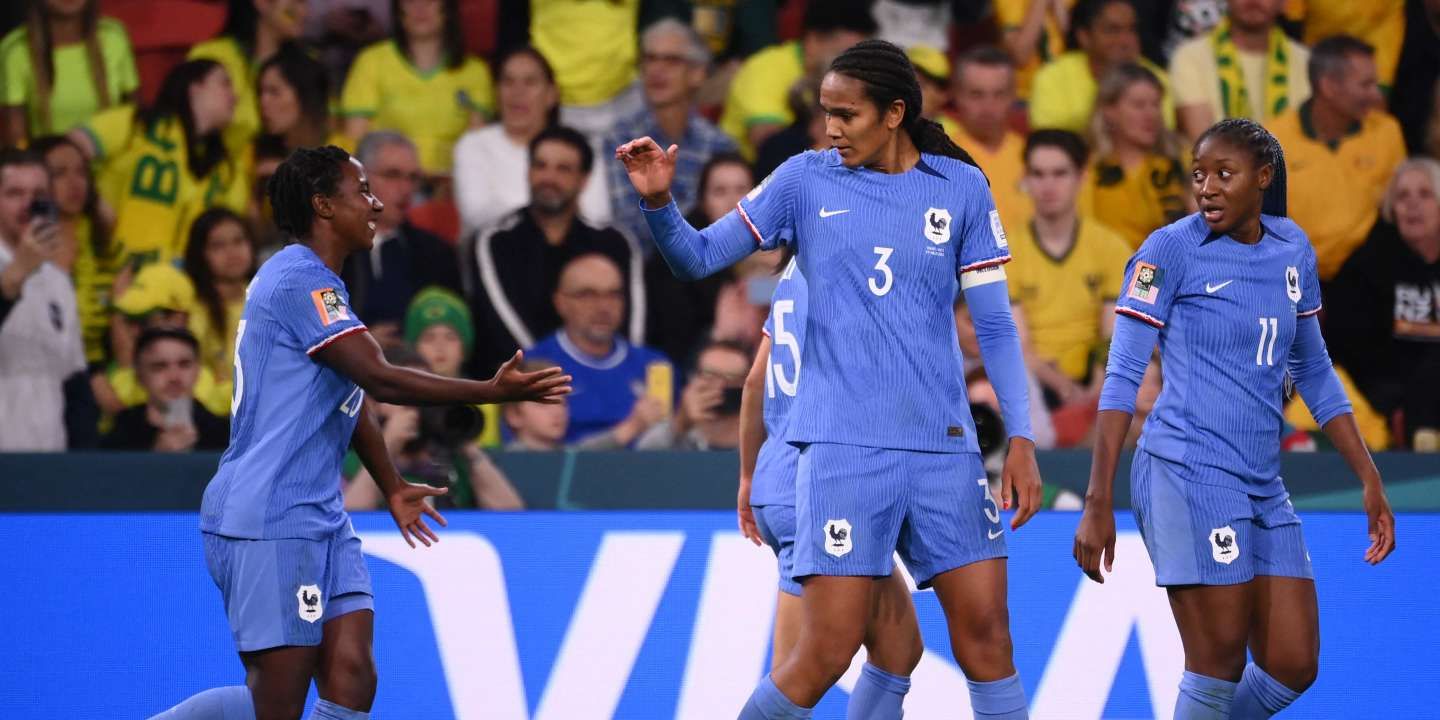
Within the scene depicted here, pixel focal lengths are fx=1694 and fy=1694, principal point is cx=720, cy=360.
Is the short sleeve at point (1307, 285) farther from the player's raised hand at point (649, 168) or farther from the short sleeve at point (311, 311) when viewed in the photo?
the short sleeve at point (311, 311)

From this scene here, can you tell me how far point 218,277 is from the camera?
7.46 m

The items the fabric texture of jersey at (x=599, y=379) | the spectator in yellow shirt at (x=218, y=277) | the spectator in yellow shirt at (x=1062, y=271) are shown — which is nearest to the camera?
the fabric texture of jersey at (x=599, y=379)

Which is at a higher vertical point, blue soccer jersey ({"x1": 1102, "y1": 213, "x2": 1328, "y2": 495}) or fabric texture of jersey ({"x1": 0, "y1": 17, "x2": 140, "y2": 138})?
fabric texture of jersey ({"x1": 0, "y1": 17, "x2": 140, "y2": 138})

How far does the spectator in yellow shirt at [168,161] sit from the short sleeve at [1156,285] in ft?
14.9

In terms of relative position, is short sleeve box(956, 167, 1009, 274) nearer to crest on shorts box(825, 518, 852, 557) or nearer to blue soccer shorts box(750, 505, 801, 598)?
crest on shorts box(825, 518, 852, 557)

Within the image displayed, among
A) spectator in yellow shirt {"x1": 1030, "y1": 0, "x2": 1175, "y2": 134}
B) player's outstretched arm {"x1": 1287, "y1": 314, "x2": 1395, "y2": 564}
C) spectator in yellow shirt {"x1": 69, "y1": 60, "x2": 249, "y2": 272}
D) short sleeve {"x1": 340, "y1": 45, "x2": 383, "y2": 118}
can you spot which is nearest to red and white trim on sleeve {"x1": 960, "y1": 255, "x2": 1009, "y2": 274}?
player's outstretched arm {"x1": 1287, "y1": 314, "x2": 1395, "y2": 564}

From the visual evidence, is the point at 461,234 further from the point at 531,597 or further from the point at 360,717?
the point at 360,717

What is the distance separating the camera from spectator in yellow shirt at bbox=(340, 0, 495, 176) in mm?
7816

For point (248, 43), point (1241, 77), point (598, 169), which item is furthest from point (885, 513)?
point (248, 43)

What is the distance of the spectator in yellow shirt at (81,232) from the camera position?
7484 mm

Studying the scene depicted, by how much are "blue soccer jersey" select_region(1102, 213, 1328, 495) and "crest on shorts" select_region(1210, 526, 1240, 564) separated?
0.13 m

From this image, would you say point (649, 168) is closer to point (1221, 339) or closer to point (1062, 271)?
point (1221, 339)

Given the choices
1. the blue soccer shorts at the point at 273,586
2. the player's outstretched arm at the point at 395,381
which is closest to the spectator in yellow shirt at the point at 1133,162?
the player's outstretched arm at the point at 395,381

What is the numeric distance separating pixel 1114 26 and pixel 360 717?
17.1 ft
